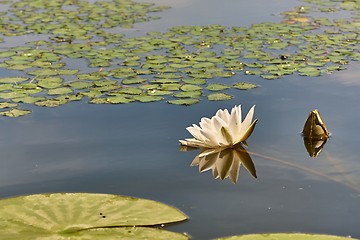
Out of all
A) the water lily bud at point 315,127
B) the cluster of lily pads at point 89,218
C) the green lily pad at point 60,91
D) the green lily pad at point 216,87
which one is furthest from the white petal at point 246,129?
the green lily pad at point 60,91

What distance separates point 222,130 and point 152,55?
2308mm

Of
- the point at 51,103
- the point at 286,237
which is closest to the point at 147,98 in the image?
the point at 51,103

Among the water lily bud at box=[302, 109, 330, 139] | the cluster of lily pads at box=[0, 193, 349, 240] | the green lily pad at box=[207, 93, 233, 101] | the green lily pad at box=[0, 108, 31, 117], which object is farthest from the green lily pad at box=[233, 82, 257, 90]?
the cluster of lily pads at box=[0, 193, 349, 240]

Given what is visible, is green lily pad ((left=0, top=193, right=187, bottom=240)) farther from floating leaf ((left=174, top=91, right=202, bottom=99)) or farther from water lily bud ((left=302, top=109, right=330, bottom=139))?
floating leaf ((left=174, top=91, right=202, bottom=99))

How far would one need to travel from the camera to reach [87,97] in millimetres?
4406

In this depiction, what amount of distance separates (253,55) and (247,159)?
7.55 ft

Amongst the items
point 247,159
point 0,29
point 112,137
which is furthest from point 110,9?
point 247,159

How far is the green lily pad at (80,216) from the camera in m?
2.51

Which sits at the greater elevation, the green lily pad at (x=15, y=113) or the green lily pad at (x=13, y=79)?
the green lily pad at (x=13, y=79)

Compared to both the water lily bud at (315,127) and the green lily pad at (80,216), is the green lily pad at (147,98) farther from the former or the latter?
the green lily pad at (80,216)

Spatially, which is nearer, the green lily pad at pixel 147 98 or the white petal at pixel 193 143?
the white petal at pixel 193 143

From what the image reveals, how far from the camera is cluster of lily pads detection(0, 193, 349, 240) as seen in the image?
8.13 ft

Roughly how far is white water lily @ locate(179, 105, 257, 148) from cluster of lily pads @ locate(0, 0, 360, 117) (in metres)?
0.85

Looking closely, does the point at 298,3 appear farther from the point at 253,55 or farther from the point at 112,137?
the point at 112,137
